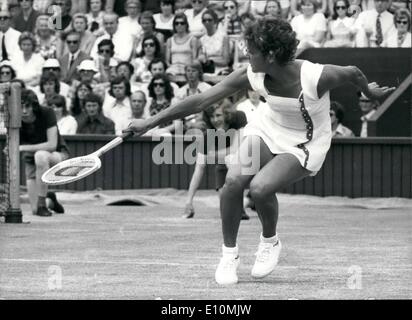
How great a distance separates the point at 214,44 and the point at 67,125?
9.06ft

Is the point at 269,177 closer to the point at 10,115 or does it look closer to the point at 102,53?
the point at 10,115

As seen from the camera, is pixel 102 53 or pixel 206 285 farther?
pixel 102 53

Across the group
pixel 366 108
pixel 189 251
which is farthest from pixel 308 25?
pixel 189 251

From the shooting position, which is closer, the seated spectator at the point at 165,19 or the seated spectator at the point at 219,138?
the seated spectator at the point at 219,138

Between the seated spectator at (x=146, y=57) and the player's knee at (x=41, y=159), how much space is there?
191 inches

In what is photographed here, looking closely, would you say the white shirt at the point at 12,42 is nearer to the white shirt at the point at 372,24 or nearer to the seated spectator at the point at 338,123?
the white shirt at the point at 372,24

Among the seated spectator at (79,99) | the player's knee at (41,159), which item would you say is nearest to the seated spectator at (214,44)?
the seated spectator at (79,99)

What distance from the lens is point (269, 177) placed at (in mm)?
9258

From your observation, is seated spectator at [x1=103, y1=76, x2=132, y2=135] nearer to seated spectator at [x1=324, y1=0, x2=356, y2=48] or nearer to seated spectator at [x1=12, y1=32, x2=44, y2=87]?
seated spectator at [x1=12, y1=32, x2=44, y2=87]

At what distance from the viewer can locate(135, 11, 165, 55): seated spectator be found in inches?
827

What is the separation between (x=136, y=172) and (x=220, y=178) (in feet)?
11.4

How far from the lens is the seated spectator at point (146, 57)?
20.6 metres

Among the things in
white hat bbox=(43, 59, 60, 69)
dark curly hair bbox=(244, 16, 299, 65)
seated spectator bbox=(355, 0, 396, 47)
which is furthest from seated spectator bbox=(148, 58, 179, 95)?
dark curly hair bbox=(244, 16, 299, 65)

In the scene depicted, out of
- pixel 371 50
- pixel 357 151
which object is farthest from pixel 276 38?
pixel 371 50
